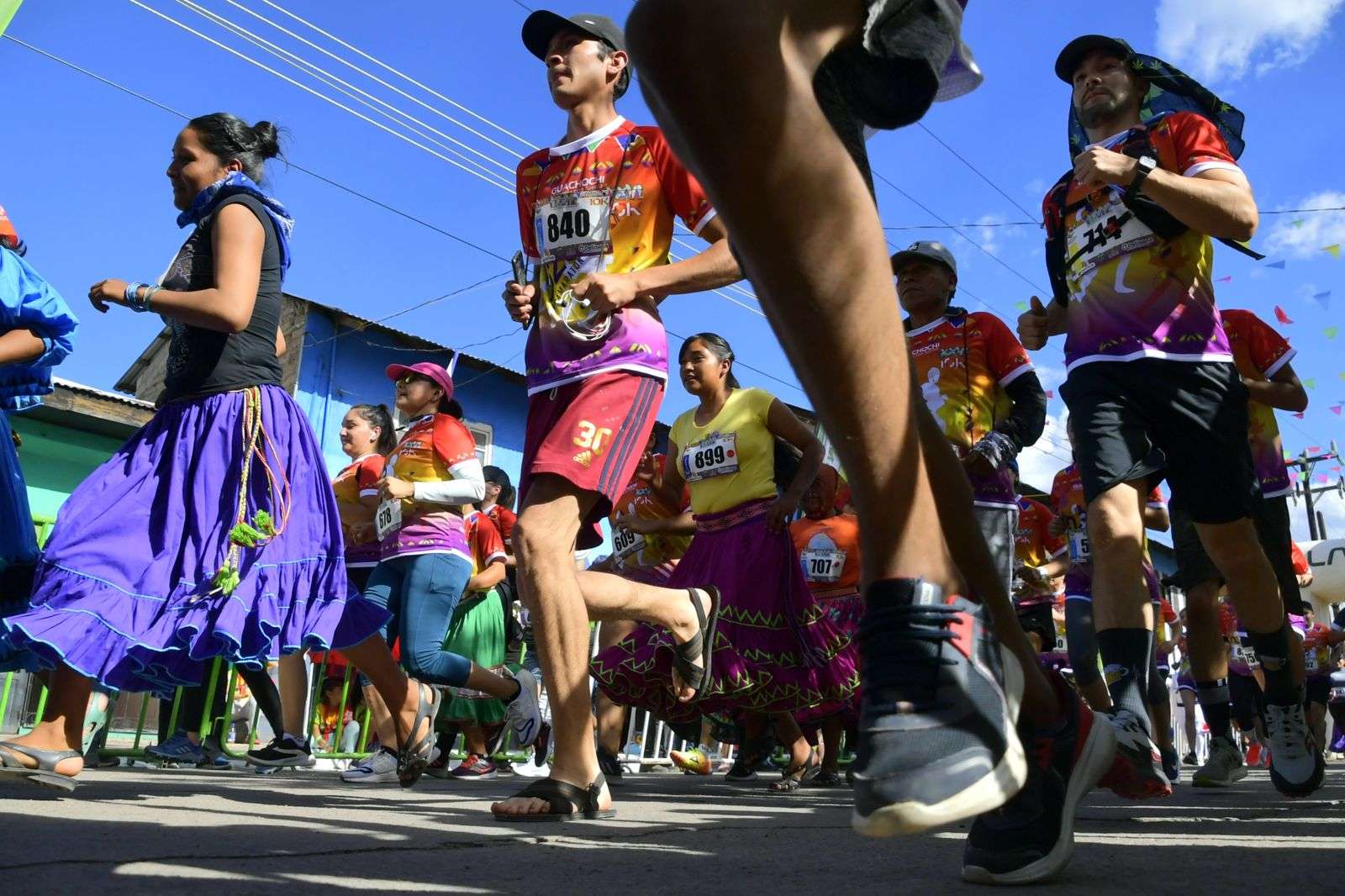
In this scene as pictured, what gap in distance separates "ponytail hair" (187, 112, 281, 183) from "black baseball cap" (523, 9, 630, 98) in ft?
3.44

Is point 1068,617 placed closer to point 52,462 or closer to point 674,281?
point 674,281

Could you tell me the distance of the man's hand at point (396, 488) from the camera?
595cm

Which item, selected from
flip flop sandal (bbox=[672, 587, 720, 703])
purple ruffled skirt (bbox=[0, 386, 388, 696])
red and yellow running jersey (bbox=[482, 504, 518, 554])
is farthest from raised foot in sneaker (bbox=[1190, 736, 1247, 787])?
red and yellow running jersey (bbox=[482, 504, 518, 554])

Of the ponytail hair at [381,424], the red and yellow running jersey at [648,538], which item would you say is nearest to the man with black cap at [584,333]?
the red and yellow running jersey at [648,538]

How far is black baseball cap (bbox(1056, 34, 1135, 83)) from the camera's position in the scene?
4195 millimetres

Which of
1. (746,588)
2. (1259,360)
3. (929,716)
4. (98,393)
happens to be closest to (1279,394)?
(1259,360)

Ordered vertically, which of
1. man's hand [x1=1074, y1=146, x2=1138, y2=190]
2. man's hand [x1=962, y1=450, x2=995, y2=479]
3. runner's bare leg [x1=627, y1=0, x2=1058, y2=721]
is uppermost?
man's hand [x1=1074, y1=146, x2=1138, y2=190]

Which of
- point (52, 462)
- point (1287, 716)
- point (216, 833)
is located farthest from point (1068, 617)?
point (52, 462)

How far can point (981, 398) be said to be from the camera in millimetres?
5574

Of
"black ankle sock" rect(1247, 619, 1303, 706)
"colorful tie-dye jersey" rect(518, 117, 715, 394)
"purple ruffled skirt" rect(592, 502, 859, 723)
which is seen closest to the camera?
"colorful tie-dye jersey" rect(518, 117, 715, 394)

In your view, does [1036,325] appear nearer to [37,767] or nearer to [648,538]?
[648,538]

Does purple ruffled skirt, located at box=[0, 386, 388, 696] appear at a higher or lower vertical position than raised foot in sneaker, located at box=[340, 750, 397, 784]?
higher

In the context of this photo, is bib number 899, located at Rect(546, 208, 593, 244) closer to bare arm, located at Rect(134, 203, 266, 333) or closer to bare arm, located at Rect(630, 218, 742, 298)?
bare arm, located at Rect(630, 218, 742, 298)

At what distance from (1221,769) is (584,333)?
388cm
